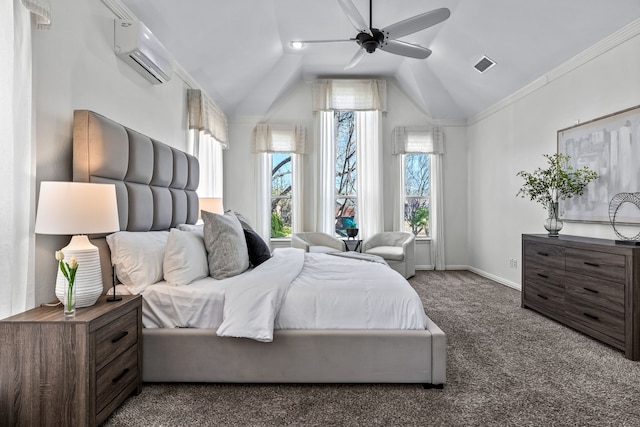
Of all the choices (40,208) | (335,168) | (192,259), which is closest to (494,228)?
(335,168)

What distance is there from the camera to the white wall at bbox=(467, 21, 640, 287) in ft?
10.6

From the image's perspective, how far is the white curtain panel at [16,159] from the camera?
1620 mm

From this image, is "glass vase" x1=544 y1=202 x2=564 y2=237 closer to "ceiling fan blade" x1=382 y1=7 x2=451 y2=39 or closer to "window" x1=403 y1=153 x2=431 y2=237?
"ceiling fan blade" x1=382 y1=7 x2=451 y2=39

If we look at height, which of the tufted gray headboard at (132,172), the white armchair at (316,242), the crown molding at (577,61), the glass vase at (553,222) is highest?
the crown molding at (577,61)

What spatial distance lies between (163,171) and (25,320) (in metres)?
1.64

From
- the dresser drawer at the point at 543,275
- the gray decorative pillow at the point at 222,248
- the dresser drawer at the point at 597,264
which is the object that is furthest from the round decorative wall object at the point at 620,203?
the gray decorative pillow at the point at 222,248

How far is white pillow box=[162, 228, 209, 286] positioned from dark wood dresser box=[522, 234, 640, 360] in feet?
9.45

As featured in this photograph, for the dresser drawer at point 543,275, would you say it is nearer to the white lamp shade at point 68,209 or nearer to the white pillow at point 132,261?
the white pillow at point 132,261

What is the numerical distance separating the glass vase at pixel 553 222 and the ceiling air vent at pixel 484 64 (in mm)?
1836

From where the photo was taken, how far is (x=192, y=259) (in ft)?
7.63

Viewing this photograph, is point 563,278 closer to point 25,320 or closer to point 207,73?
point 25,320

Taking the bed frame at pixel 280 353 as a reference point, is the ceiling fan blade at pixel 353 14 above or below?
above

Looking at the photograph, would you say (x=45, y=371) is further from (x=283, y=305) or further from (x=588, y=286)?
(x=588, y=286)

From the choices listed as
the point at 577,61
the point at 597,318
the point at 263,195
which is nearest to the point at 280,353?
the point at 597,318
